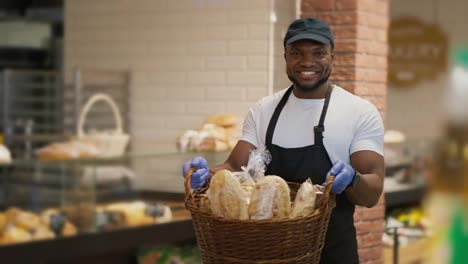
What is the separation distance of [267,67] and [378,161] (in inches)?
98.3

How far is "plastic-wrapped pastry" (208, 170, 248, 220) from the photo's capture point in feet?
7.38

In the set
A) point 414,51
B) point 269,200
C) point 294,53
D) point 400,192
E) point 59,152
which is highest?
point 414,51

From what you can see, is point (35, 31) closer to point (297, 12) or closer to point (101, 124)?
point (101, 124)

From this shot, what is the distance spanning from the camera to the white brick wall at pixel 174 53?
5.09 m

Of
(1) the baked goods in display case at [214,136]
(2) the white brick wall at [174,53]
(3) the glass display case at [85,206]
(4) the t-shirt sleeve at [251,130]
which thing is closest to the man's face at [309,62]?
(4) the t-shirt sleeve at [251,130]

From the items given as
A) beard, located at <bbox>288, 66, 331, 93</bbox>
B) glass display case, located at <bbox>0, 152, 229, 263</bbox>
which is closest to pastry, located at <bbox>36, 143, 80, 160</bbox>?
glass display case, located at <bbox>0, 152, 229, 263</bbox>

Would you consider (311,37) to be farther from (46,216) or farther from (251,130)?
(46,216)

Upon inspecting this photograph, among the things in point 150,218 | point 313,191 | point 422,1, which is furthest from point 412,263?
point 313,191

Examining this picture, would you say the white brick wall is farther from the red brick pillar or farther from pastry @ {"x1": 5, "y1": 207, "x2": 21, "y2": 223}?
pastry @ {"x1": 5, "y1": 207, "x2": 21, "y2": 223}

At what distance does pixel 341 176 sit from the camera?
231cm

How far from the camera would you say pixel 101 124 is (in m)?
6.09

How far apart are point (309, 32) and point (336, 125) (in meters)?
0.33

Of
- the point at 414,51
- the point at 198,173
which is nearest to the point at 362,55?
the point at 198,173

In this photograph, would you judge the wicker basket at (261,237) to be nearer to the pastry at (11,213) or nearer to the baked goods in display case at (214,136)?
the pastry at (11,213)
